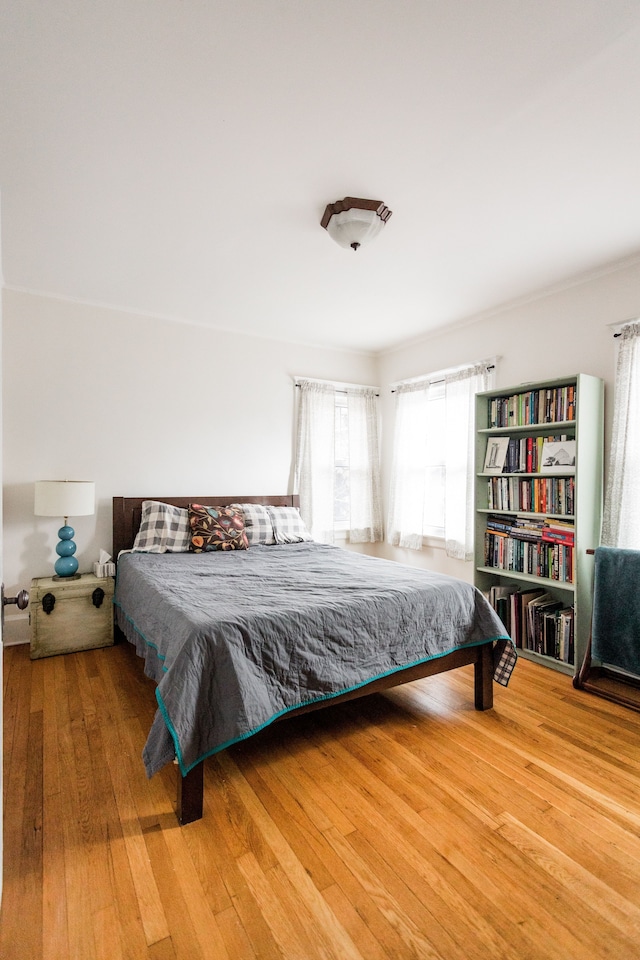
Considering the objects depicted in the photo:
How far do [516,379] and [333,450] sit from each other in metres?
1.87

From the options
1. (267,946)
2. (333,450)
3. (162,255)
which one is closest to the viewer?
(267,946)

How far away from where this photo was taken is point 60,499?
3.22 metres

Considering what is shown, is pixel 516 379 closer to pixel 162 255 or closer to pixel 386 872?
pixel 162 255

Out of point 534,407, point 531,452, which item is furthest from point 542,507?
point 534,407

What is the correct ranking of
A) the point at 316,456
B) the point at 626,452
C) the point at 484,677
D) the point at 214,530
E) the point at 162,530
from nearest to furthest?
the point at 484,677
the point at 626,452
the point at 162,530
the point at 214,530
the point at 316,456

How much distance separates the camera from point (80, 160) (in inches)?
84.0

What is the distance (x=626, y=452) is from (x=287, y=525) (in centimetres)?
255

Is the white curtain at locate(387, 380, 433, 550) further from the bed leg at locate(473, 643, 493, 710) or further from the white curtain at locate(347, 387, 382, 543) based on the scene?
the bed leg at locate(473, 643, 493, 710)

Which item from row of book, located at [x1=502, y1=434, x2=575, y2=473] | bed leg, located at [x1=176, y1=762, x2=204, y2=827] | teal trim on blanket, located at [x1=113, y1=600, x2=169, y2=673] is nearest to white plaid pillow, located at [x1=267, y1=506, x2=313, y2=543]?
teal trim on blanket, located at [x1=113, y1=600, x2=169, y2=673]

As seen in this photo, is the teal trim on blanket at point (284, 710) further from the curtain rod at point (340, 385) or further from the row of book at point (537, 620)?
the curtain rod at point (340, 385)

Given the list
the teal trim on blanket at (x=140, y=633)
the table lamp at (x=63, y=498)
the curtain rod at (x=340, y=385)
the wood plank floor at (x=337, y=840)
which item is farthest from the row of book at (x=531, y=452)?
the table lamp at (x=63, y=498)

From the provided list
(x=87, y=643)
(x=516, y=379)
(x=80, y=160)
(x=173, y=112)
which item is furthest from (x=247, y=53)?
(x=87, y=643)

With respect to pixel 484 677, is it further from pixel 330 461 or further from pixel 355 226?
pixel 330 461

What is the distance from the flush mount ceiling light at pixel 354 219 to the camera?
2410mm
